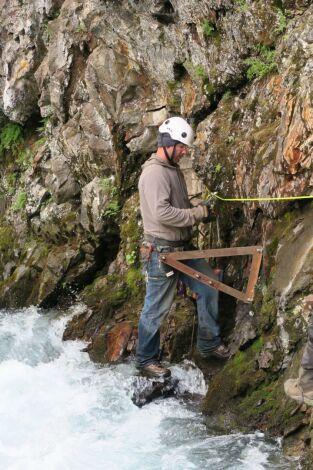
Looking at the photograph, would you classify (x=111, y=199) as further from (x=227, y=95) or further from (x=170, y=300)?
(x=170, y=300)

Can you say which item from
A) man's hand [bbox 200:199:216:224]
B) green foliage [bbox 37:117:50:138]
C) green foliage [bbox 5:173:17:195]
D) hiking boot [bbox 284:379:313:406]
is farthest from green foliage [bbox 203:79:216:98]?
green foliage [bbox 5:173:17:195]

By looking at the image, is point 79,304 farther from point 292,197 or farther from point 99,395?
point 292,197

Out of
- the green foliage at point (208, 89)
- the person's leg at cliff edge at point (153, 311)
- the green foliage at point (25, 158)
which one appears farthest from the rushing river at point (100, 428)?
the green foliage at point (25, 158)

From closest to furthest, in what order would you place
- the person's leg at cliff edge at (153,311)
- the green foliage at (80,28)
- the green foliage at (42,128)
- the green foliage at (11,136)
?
the person's leg at cliff edge at (153,311), the green foliage at (80,28), the green foliage at (42,128), the green foliage at (11,136)

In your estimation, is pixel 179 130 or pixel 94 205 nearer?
pixel 179 130

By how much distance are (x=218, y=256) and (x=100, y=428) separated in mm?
2650

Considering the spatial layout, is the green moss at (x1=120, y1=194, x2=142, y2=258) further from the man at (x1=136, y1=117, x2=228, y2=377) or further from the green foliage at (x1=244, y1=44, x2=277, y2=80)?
the green foliage at (x1=244, y1=44, x2=277, y2=80)

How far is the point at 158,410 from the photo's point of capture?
25.5ft

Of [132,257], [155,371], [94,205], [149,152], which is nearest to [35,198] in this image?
[94,205]

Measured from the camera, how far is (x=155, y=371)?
8.12 metres

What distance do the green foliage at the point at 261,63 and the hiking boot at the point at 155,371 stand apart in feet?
14.5

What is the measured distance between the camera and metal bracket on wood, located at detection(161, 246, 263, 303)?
7.48 metres

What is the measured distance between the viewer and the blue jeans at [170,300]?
25.8ft

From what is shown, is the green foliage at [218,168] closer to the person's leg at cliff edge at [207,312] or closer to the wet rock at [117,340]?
the person's leg at cliff edge at [207,312]
